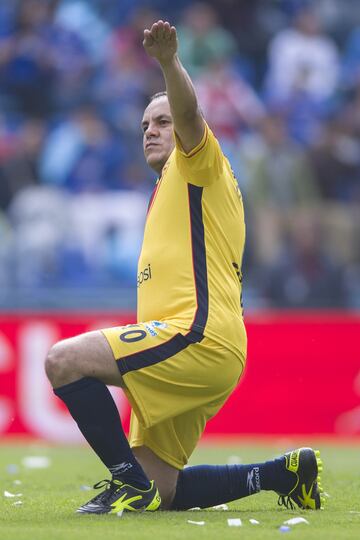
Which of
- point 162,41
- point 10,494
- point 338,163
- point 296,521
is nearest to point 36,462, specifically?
point 10,494

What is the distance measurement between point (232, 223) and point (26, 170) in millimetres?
8687

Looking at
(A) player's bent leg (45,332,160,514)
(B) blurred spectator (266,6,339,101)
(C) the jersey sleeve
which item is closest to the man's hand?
(C) the jersey sleeve

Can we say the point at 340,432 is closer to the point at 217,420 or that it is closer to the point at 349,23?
the point at 217,420

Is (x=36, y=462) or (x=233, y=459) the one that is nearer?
(x=36, y=462)

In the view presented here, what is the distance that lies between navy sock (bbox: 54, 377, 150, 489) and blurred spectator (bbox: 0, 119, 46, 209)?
8.56 m

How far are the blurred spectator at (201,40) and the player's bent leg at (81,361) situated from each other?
10.3m

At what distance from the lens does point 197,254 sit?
553 centimetres

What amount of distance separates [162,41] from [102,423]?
177 centimetres

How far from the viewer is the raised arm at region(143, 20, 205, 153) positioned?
5094 mm

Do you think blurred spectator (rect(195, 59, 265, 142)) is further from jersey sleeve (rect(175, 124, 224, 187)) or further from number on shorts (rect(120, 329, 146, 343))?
number on shorts (rect(120, 329, 146, 343))

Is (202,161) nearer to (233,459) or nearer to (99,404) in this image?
(99,404)

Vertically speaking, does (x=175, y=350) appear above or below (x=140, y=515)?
above

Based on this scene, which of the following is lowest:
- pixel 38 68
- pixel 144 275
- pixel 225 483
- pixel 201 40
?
pixel 225 483

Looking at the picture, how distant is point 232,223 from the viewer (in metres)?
5.65
